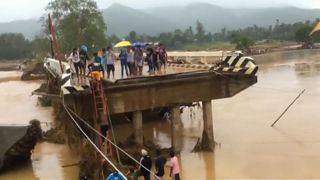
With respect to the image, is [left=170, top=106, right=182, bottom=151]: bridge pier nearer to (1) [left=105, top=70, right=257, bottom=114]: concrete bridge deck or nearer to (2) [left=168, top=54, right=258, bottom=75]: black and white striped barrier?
(1) [left=105, top=70, right=257, bottom=114]: concrete bridge deck

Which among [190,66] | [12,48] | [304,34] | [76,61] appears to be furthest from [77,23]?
[12,48]

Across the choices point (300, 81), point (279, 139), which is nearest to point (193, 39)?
point (300, 81)

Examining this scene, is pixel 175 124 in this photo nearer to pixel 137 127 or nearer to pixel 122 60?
pixel 137 127

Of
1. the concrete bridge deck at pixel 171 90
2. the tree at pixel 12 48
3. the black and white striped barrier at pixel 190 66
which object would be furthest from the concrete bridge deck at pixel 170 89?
the tree at pixel 12 48

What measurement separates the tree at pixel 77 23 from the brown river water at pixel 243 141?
2082 centimetres

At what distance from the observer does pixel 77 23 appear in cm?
5981

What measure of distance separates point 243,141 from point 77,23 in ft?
134

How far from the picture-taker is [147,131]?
26250 mm

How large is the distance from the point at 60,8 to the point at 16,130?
42.6 m

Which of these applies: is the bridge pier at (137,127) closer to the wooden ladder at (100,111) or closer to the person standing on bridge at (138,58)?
the wooden ladder at (100,111)

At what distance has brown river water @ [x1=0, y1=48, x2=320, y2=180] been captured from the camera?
60.6 ft

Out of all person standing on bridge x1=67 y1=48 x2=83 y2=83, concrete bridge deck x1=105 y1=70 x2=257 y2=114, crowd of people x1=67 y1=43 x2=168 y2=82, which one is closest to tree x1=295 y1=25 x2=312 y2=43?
crowd of people x1=67 y1=43 x2=168 y2=82

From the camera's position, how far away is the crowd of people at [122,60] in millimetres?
19750

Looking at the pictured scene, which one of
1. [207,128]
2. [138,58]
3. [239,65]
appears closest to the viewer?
[207,128]
